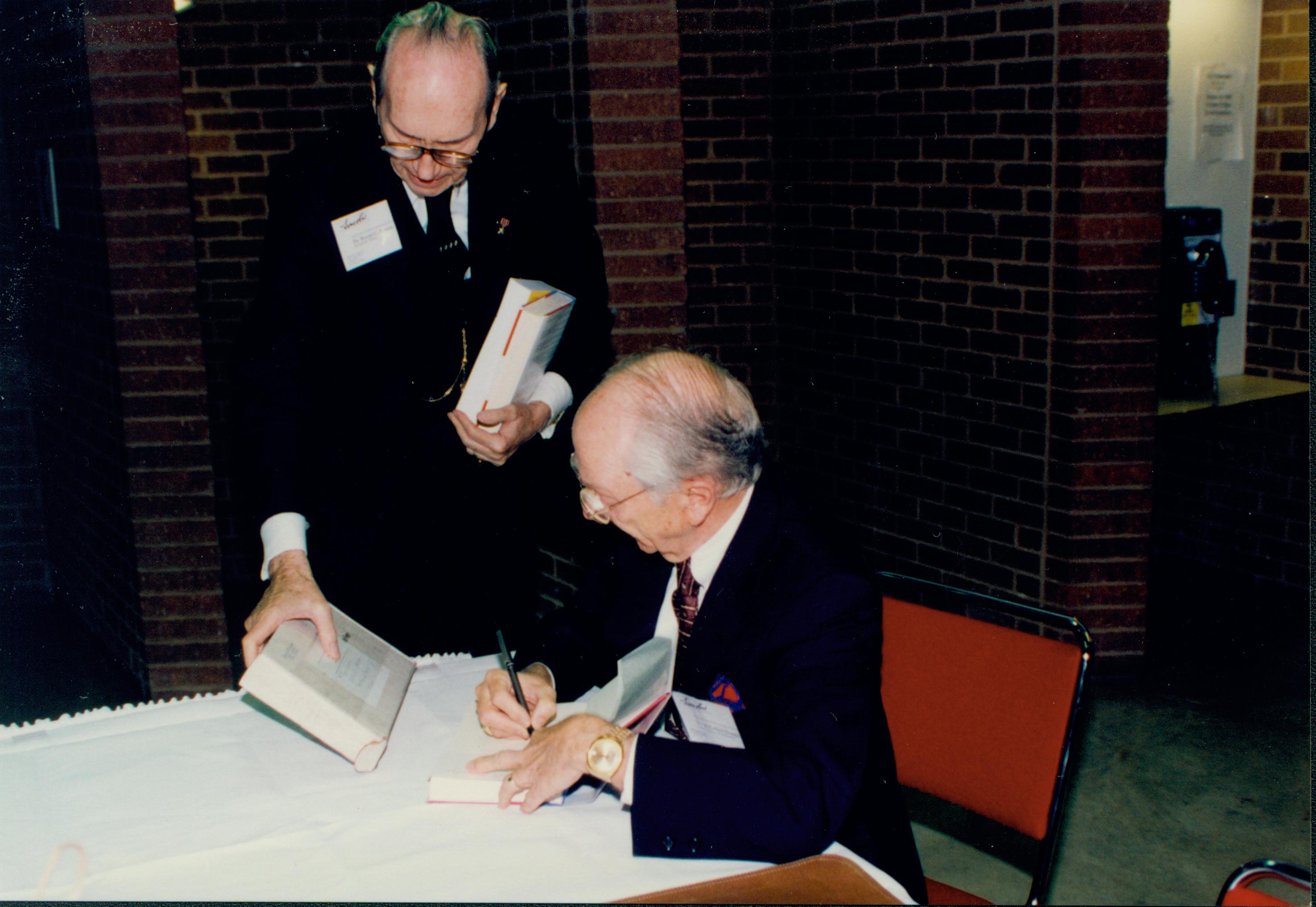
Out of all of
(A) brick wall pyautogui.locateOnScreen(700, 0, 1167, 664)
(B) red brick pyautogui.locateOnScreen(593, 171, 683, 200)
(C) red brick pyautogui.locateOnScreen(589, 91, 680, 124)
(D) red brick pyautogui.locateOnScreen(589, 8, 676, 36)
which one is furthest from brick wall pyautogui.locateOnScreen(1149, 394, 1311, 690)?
(D) red brick pyautogui.locateOnScreen(589, 8, 676, 36)

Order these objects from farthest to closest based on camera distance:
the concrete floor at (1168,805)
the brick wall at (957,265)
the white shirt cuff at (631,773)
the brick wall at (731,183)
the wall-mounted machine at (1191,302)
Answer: the brick wall at (731,183)
the wall-mounted machine at (1191,302)
the brick wall at (957,265)
the concrete floor at (1168,805)
the white shirt cuff at (631,773)

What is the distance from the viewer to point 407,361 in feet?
8.26

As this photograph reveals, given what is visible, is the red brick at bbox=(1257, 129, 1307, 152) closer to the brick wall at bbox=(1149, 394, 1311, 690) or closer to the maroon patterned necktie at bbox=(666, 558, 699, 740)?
the brick wall at bbox=(1149, 394, 1311, 690)

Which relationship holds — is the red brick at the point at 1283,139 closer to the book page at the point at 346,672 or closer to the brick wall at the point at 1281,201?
A: the brick wall at the point at 1281,201

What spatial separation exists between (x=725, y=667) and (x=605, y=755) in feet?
0.98

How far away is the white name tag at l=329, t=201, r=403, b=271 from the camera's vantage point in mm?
2461

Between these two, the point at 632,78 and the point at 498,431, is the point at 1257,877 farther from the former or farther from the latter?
the point at 632,78

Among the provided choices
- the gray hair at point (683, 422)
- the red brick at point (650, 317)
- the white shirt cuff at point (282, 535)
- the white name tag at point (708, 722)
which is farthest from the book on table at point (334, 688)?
the red brick at point (650, 317)

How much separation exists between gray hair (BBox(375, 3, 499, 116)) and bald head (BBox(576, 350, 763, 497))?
86 cm

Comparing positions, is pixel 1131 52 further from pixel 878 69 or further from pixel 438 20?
pixel 438 20

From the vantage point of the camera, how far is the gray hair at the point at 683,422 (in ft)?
5.83

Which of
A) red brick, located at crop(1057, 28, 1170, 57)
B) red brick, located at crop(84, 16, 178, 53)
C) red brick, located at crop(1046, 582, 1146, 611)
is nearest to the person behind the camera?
red brick, located at crop(84, 16, 178, 53)

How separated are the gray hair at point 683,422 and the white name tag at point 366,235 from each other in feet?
2.87

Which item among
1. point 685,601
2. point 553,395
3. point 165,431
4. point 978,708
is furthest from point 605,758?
point 165,431
